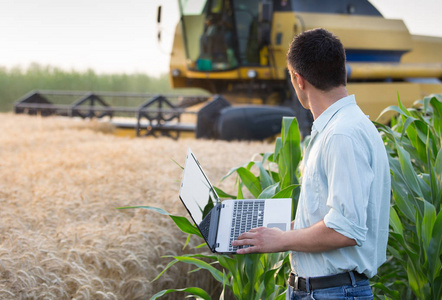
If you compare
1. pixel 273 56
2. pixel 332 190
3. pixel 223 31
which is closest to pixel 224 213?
pixel 332 190

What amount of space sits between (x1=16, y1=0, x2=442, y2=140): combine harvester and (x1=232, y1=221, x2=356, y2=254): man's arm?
22.6 feet

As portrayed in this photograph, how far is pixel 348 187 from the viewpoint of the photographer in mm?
1215

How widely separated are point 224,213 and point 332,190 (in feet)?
1.84

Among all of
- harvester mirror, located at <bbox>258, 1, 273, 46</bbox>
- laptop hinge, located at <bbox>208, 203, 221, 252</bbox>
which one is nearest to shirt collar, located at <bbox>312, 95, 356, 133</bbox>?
laptop hinge, located at <bbox>208, 203, 221, 252</bbox>

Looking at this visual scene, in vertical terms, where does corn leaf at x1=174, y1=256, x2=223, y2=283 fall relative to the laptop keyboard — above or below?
below

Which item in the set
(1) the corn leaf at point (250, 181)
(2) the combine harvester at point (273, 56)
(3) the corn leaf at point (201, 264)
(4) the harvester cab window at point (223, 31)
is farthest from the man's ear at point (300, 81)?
(4) the harvester cab window at point (223, 31)

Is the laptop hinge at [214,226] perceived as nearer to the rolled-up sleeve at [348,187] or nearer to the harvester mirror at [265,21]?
the rolled-up sleeve at [348,187]

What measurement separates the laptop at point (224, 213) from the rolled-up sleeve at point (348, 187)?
288 mm

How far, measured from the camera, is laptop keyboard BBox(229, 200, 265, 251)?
157 centimetres

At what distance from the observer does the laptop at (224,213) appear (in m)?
1.56

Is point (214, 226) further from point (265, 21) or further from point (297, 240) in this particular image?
point (265, 21)

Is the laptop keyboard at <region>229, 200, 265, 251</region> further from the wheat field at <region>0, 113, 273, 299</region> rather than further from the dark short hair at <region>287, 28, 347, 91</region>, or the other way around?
the wheat field at <region>0, 113, 273, 299</region>

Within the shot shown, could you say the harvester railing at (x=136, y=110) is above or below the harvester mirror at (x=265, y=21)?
below

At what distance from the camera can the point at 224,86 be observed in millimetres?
10750
